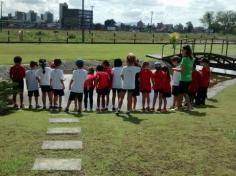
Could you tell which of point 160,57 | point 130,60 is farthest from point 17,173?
point 160,57

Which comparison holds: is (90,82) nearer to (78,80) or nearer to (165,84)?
(78,80)

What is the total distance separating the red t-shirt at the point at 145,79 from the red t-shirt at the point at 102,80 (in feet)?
2.88

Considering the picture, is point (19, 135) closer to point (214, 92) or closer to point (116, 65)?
point (116, 65)

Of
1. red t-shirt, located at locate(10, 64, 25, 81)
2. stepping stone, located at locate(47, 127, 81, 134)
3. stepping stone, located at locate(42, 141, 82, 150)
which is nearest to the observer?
stepping stone, located at locate(42, 141, 82, 150)

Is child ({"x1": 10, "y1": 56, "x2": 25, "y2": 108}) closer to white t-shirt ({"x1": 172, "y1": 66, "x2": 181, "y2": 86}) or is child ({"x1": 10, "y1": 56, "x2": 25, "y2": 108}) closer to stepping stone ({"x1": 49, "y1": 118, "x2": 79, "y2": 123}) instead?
stepping stone ({"x1": 49, "y1": 118, "x2": 79, "y2": 123})

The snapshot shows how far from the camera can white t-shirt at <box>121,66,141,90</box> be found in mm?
11062

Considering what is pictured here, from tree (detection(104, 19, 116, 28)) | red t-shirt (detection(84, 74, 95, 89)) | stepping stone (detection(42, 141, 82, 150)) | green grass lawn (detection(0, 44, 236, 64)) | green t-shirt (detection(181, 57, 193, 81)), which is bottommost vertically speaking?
tree (detection(104, 19, 116, 28))

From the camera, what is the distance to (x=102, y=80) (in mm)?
12375

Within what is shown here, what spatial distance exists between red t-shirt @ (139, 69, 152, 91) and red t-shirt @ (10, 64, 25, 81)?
3.32 meters

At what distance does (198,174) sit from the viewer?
649cm

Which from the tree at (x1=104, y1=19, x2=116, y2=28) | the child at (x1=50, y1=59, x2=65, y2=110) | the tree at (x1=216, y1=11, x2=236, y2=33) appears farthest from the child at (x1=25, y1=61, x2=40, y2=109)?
the tree at (x1=104, y1=19, x2=116, y2=28)

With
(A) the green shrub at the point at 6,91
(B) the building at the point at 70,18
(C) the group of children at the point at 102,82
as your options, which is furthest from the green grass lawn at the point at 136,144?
(B) the building at the point at 70,18

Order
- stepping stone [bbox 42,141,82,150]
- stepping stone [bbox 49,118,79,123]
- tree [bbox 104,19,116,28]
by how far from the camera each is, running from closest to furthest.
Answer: stepping stone [bbox 42,141,82,150] → stepping stone [bbox 49,118,79,123] → tree [bbox 104,19,116,28]

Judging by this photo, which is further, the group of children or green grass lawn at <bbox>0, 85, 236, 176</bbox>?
the group of children
